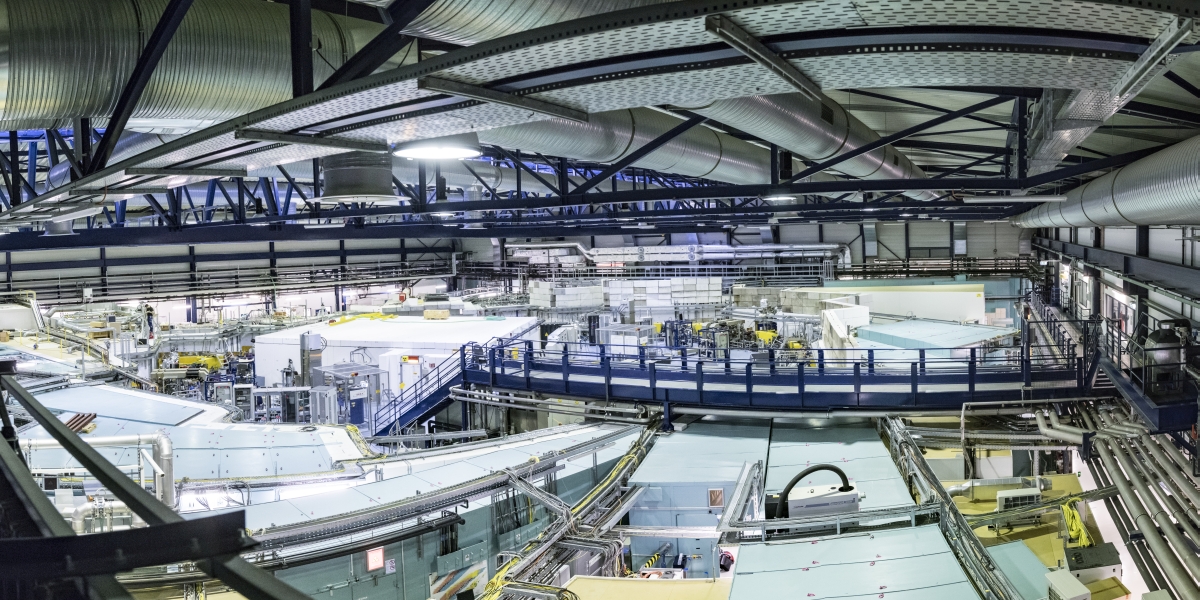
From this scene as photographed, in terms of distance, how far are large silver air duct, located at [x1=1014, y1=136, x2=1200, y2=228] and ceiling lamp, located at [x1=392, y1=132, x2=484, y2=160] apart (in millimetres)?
5816

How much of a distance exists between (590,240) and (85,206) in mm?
35343

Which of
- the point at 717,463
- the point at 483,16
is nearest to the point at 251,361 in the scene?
→ the point at 717,463

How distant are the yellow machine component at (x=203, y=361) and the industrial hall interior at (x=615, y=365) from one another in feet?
5.47

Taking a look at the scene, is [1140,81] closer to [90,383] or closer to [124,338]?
[90,383]

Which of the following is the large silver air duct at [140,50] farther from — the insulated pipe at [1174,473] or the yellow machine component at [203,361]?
the yellow machine component at [203,361]

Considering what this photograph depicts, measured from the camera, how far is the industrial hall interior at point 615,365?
2746mm

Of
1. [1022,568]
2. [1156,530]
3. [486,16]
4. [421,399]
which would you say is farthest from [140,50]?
[421,399]

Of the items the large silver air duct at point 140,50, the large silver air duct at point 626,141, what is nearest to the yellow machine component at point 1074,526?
the large silver air duct at point 626,141

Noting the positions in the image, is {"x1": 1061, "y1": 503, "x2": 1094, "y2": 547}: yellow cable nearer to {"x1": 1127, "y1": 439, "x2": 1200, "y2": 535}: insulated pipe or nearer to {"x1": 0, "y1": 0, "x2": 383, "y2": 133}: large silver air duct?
{"x1": 1127, "y1": 439, "x2": 1200, "y2": 535}: insulated pipe

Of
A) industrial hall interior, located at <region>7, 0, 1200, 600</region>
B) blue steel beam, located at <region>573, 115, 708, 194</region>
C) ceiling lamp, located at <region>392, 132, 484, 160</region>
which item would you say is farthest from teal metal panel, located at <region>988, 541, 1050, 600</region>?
ceiling lamp, located at <region>392, 132, 484, 160</region>

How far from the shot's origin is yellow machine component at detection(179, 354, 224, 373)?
67.8ft

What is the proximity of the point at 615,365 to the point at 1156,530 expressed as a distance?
22.0 feet

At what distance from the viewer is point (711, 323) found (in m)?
21.0

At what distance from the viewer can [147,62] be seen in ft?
12.7
